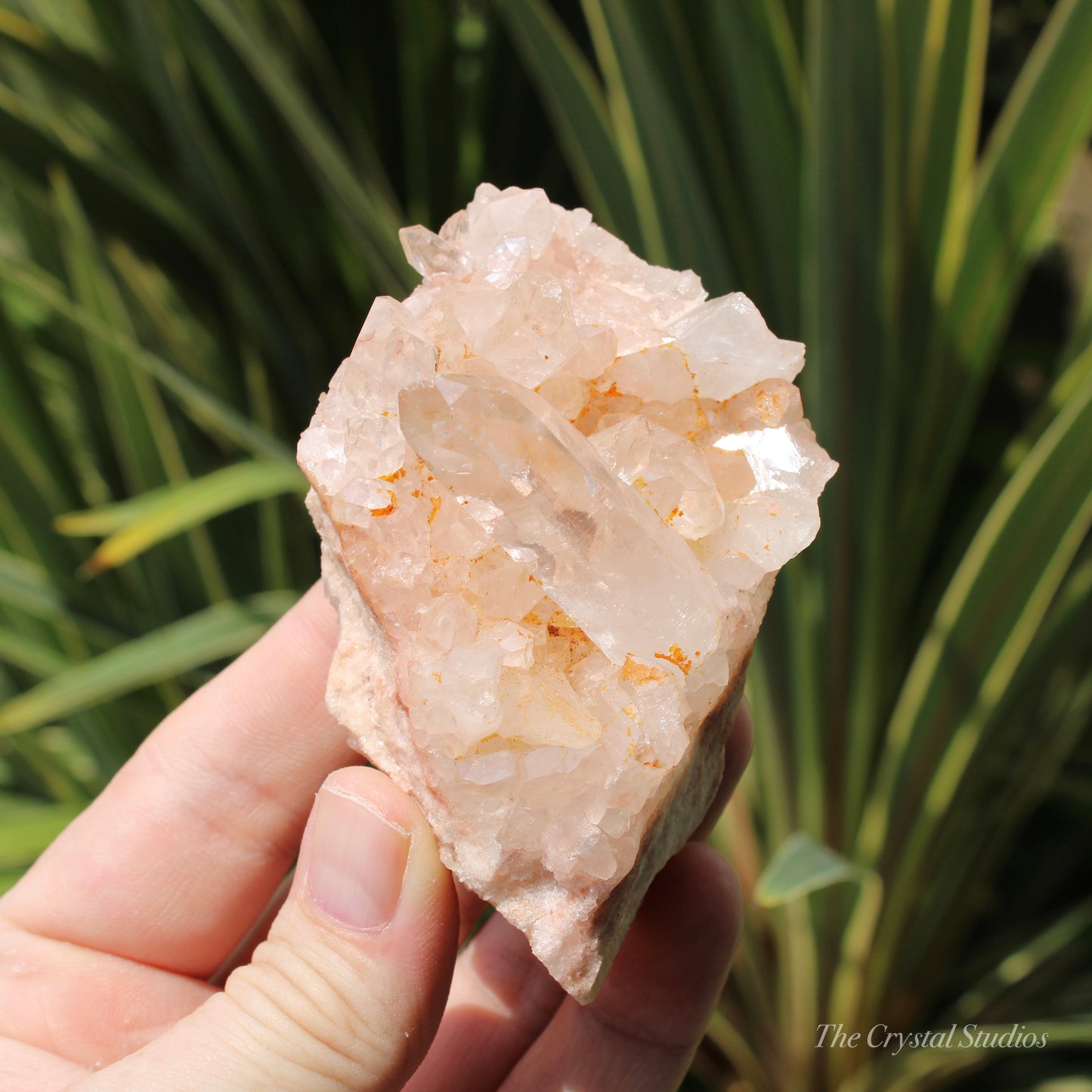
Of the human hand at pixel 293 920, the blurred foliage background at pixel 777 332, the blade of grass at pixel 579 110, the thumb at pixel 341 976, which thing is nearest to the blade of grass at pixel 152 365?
the blurred foliage background at pixel 777 332

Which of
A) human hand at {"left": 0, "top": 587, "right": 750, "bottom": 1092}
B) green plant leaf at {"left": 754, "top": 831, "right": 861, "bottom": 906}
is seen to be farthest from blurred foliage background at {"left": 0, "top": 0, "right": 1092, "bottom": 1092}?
human hand at {"left": 0, "top": 587, "right": 750, "bottom": 1092}

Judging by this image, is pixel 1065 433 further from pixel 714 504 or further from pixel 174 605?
pixel 174 605

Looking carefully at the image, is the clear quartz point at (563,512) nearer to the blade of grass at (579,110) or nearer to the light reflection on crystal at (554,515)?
the light reflection on crystal at (554,515)

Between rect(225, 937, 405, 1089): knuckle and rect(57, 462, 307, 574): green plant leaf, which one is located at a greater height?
rect(57, 462, 307, 574): green plant leaf

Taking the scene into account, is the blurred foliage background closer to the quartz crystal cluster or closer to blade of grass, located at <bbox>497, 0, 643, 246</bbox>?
blade of grass, located at <bbox>497, 0, 643, 246</bbox>

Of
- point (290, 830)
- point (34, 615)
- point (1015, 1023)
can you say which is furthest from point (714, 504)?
point (34, 615)

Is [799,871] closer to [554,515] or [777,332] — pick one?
[554,515]

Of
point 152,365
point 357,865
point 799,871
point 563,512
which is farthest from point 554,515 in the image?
point 152,365
